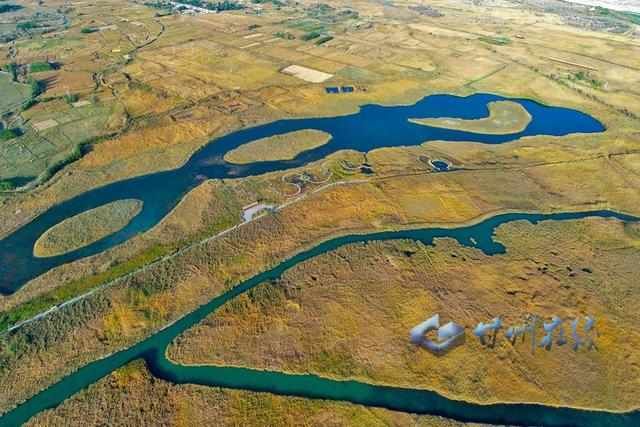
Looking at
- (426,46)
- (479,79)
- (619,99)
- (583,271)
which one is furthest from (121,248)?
(426,46)

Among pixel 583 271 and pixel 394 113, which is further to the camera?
pixel 394 113

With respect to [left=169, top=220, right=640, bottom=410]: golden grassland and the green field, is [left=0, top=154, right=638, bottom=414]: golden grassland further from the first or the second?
the green field

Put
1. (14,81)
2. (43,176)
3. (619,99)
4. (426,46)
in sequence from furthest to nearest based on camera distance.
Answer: (426,46)
(14,81)
(619,99)
(43,176)

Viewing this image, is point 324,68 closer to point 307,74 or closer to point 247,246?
point 307,74

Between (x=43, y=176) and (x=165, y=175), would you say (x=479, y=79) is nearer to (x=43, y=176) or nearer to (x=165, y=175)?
(x=165, y=175)

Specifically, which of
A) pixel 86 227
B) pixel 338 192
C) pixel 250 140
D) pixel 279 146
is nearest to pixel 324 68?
pixel 250 140

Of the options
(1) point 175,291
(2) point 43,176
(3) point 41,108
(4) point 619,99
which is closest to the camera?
(1) point 175,291

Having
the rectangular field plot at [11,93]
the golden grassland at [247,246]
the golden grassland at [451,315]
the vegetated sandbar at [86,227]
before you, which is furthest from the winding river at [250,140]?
the rectangular field plot at [11,93]
